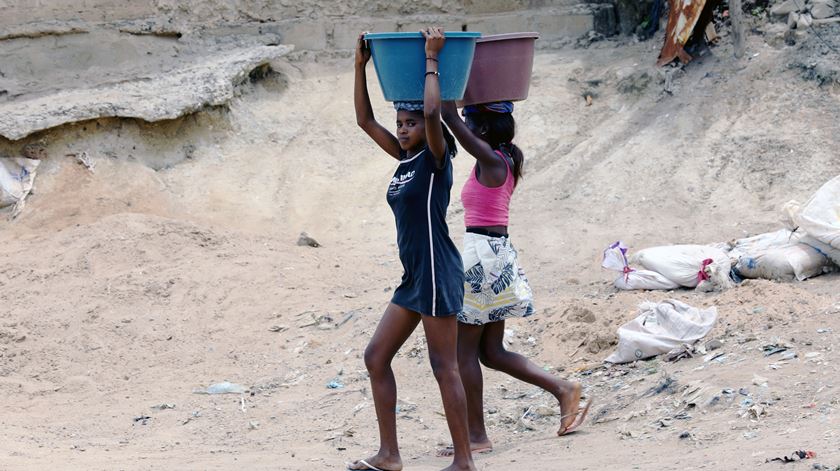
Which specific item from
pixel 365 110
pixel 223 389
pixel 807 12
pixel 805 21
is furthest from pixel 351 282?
pixel 807 12

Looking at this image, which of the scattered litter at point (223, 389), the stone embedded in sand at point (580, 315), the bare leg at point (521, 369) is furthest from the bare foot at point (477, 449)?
the scattered litter at point (223, 389)

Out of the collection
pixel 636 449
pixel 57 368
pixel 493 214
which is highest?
pixel 493 214

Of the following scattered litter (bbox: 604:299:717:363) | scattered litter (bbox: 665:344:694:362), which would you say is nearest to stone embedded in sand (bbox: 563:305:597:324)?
scattered litter (bbox: 604:299:717:363)

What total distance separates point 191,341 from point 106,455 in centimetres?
242

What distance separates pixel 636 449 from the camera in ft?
14.2

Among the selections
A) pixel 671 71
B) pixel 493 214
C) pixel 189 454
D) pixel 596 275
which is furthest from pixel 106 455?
pixel 671 71

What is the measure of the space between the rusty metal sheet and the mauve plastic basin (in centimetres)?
602

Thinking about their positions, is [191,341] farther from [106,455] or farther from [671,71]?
[671,71]

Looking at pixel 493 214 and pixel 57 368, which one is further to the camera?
pixel 57 368

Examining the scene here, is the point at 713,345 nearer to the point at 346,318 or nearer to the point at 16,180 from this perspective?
the point at 346,318

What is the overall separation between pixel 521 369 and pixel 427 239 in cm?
104

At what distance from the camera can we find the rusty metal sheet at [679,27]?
10117mm

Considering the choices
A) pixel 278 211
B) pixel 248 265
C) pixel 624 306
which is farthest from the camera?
pixel 278 211

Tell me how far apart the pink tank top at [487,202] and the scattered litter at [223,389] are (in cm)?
254
